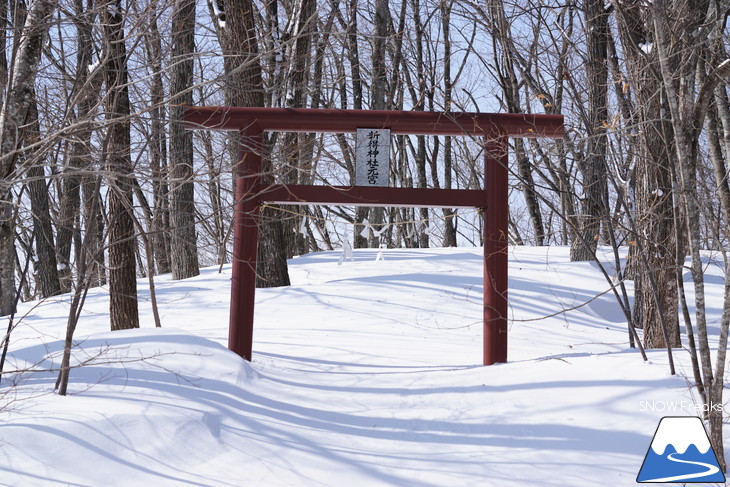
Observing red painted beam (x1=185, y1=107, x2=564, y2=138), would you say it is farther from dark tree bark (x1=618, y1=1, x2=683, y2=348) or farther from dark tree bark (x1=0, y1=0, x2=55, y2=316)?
dark tree bark (x1=0, y1=0, x2=55, y2=316)

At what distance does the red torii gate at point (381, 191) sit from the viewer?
19.0 feet

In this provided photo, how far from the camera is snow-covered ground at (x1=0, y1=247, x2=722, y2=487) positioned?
347 centimetres

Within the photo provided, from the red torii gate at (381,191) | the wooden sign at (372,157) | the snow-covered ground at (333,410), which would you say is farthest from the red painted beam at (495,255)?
the wooden sign at (372,157)

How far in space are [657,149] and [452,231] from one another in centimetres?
1404

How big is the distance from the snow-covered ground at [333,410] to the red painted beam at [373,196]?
1.43 m

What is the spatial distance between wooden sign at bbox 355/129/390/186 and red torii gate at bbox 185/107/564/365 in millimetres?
80

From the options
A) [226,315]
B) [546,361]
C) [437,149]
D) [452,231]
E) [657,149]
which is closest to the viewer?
[546,361]

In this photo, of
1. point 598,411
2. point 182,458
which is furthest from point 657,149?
point 182,458

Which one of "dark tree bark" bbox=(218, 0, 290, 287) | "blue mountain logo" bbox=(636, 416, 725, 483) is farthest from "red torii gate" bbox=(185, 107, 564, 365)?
"dark tree bark" bbox=(218, 0, 290, 287)

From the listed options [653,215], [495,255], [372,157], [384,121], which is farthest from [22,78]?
[653,215]

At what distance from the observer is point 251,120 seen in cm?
593

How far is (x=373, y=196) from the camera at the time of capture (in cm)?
595

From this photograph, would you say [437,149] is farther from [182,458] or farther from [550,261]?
[182,458]

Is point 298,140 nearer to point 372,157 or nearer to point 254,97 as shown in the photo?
point 254,97
